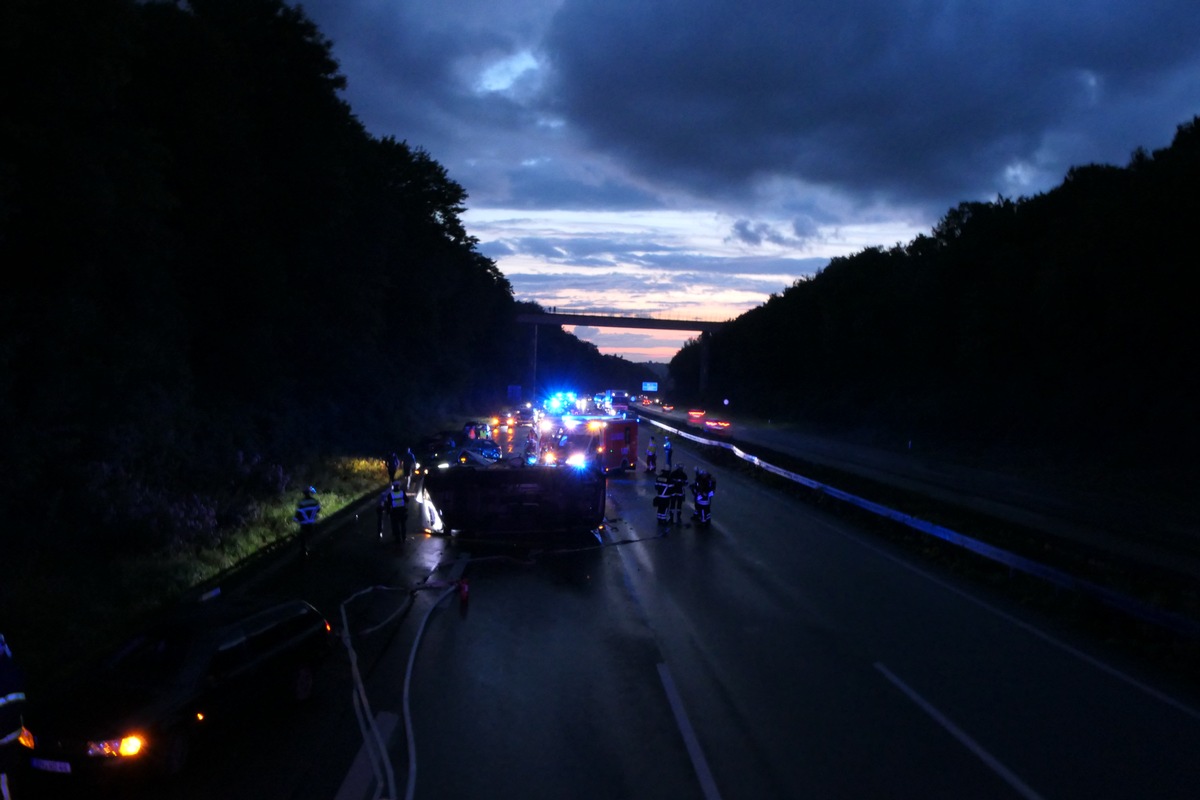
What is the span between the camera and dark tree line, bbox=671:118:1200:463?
39781 millimetres

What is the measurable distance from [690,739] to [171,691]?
15.0 ft

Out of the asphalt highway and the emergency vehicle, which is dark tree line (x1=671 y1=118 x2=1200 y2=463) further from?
the asphalt highway

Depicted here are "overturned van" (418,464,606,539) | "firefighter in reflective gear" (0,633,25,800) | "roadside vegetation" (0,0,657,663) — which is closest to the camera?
"firefighter in reflective gear" (0,633,25,800)

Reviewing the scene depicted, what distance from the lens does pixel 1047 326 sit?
50.1 m

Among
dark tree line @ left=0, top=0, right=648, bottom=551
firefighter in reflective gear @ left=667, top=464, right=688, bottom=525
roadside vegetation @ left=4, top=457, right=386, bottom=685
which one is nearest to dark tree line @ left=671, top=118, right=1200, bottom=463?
firefighter in reflective gear @ left=667, top=464, right=688, bottom=525

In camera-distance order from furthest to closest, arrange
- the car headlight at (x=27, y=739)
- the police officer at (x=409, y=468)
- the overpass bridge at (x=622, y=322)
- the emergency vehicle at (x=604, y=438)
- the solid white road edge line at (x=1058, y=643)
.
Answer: the overpass bridge at (x=622, y=322)
the emergency vehicle at (x=604, y=438)
the police officer at (x=409, y=468)
the solid white road edge line at (x=1058, y=643)
the car headlight at (x=27, y=739)

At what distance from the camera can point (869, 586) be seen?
601 inches

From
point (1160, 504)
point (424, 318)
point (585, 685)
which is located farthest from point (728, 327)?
point (585, 685)

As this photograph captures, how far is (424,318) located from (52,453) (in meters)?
43.1

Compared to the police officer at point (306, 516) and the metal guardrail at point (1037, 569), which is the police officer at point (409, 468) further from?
the metal guardrail at point (1037, 569)

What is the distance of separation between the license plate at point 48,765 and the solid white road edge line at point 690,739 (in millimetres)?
5052

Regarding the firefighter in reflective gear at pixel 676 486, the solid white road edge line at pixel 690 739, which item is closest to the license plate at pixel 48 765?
the solid white road edge line at pixel 690 739

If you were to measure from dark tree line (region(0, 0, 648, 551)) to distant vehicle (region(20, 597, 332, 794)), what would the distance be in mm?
7131

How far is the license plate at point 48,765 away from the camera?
721 centimetres
